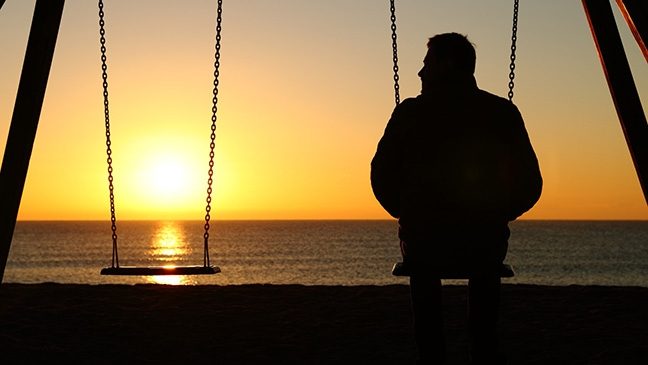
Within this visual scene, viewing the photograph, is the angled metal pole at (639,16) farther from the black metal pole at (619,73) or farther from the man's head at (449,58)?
the man's head at (449,58)

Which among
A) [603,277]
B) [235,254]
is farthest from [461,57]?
[235,254]

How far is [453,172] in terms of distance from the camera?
15.3ft

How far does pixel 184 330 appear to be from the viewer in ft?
29.9

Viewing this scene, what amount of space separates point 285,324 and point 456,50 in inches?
196

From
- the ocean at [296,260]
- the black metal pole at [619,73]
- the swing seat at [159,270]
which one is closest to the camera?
the black metal pole at [619,73]

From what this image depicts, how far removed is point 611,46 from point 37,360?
452 cm

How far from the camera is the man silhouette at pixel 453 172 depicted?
4.68 metres

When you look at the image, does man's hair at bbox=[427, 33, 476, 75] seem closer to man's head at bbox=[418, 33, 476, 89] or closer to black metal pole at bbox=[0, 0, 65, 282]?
man's head at bbox=[418, 33, 476, 89]

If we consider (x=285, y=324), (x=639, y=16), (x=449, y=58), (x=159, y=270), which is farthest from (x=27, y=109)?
(x=639, y=16)

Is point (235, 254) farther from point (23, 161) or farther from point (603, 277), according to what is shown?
point (23, 161)

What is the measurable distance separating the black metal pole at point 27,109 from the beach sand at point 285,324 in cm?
123

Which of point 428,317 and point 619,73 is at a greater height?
point 619,73

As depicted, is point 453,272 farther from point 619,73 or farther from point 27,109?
point 27,109

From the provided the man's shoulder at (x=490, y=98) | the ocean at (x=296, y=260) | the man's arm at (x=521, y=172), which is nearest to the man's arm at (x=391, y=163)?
the man's shoulder at (x=490, y=98)
